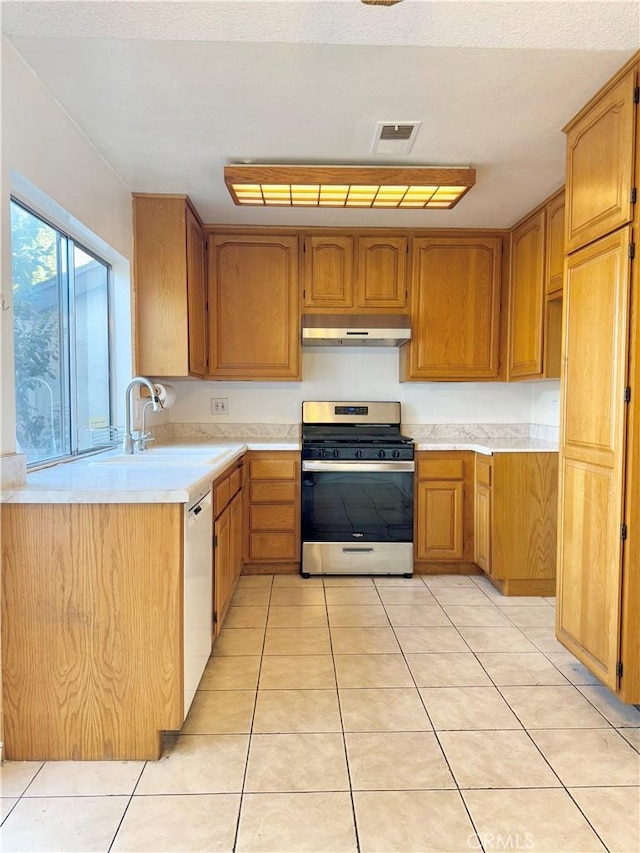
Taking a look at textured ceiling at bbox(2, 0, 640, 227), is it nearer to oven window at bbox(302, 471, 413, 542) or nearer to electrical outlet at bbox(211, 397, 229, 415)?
electrical outlet at bbox(211, 397, 229, 415)

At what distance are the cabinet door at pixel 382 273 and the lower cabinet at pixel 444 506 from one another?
→ 1.05m

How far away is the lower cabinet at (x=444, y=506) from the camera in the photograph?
328cm

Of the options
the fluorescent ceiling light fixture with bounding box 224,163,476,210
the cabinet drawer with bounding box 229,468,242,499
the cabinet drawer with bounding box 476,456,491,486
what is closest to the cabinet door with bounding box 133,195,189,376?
the fluorescent ceiling light fixture with bounding box 224,163,476,210

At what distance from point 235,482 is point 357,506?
33.8 inches

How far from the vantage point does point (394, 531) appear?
3.28m

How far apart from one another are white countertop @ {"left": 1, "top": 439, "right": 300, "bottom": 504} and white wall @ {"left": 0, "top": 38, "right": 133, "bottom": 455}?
0.20 metres

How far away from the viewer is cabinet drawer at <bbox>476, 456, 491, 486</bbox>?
302 cm

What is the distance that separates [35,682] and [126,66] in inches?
79.4

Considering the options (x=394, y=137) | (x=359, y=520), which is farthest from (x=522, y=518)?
(x=394, y=137)

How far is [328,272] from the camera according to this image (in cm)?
339

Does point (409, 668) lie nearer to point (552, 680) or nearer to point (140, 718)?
point (552, 680)

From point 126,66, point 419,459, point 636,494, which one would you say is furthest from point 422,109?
point 419,459

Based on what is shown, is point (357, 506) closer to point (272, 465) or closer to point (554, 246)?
point (272, 465)

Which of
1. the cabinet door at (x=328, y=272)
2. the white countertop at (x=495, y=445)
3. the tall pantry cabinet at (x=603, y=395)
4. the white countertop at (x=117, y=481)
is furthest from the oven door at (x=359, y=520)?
the tall pantry cabinet at (x=603, y=395)
